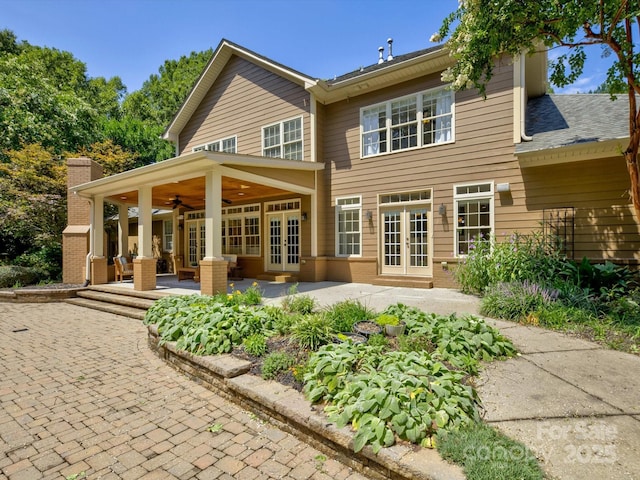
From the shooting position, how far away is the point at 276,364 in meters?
3.27

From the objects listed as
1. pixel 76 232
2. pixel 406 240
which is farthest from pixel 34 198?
pixel 406 240

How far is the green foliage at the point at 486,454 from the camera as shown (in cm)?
174

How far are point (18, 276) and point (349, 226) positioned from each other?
1089 cm

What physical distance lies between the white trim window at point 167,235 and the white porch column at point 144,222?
21.6 feet

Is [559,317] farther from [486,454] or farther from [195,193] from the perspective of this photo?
[195,193]

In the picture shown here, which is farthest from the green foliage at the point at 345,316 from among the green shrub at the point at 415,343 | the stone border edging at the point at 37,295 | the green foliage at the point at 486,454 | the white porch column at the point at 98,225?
the white porch column at the point at 98,225

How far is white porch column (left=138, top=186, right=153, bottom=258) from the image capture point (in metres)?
8.12

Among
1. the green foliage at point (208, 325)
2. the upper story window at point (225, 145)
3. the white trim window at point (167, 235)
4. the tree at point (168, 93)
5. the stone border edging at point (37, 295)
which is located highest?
the tree at point (168, 93)

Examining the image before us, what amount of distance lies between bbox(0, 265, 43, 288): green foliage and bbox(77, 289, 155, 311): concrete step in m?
3.27

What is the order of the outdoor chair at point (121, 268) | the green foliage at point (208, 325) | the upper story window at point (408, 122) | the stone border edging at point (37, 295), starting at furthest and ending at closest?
1. the outdoor chair at point (121, 268)
2. the stone border edging at point (37, 295)
3. the upper story window at point (408, 122)
4. the green foliage at point (208, 325)

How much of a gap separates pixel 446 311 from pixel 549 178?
4172mm

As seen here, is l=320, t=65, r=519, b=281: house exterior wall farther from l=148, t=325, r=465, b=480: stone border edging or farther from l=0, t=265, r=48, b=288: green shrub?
l=0, t=265, r=48, b=288: green shrub

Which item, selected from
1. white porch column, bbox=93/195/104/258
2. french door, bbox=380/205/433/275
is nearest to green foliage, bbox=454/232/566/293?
french door, bbox=380/205/433/275

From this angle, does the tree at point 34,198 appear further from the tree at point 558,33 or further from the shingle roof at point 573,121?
the shingle roof at point 573,121
